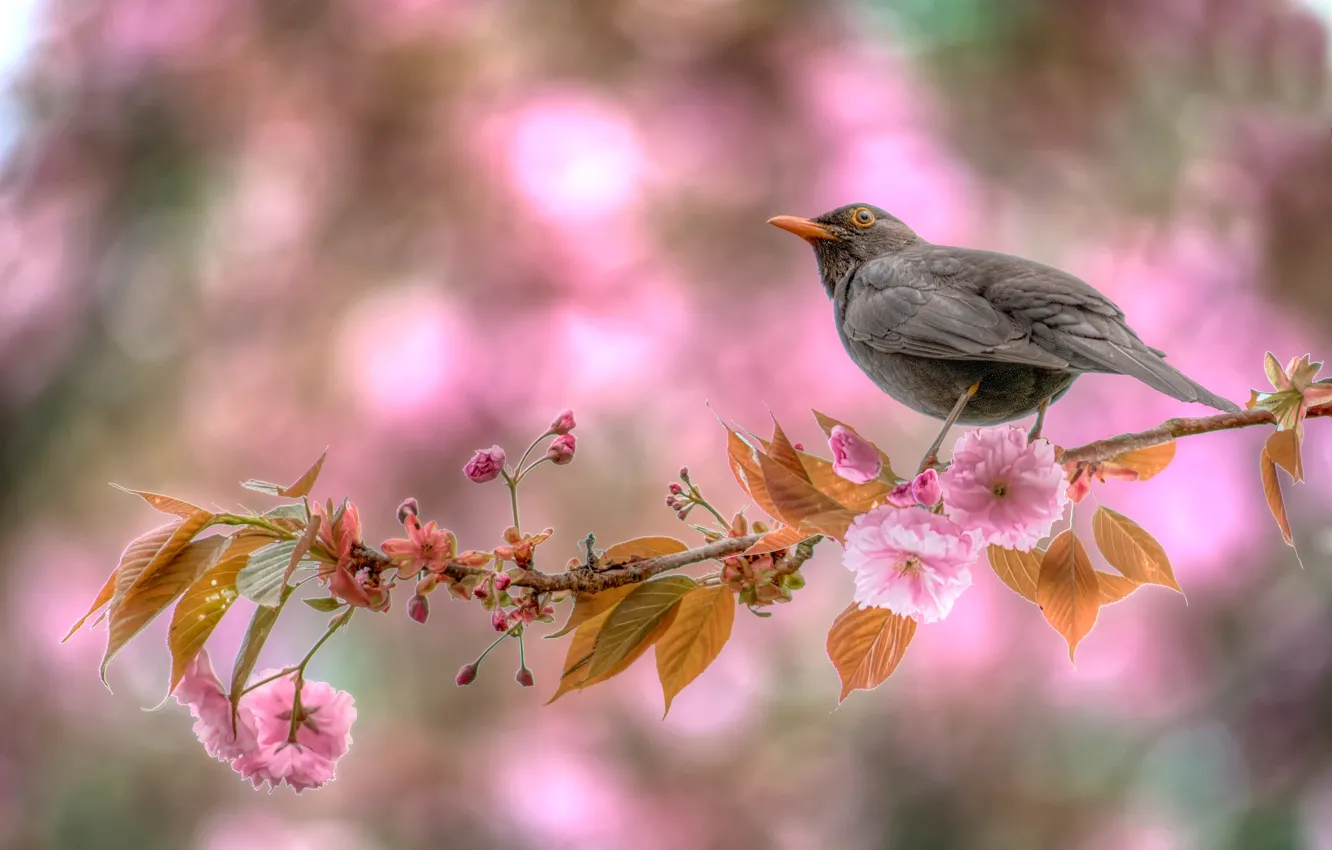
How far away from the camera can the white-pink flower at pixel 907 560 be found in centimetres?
64

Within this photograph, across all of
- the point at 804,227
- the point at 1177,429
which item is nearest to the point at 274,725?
the point at 1177,429

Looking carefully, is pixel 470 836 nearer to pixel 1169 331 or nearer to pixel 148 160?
pixel 148 160

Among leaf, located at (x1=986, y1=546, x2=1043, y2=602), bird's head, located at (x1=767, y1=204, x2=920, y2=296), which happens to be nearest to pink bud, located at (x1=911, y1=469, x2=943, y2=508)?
leaf, located at (x1=986, y1=546, x2=1043, y2=602)

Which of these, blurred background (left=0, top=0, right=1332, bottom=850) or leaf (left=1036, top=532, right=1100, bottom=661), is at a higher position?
blurred background (left=0, top=0, right=1332, bottom=850)

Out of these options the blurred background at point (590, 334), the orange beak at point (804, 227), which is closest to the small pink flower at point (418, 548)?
the orange beak at point (804, 227)

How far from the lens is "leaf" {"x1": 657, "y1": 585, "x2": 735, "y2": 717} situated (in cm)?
72

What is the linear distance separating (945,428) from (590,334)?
76.3 inches

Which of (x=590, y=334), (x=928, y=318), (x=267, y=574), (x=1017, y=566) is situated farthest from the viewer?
(x=590, y=334)

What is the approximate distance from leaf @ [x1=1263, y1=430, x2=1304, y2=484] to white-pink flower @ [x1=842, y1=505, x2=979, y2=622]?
0.63ft

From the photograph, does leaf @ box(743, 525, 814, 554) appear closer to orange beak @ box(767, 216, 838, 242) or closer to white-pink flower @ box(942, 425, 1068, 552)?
white-pink flower @ box(942, 425, 1068, 552)

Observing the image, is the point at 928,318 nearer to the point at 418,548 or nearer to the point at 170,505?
the point at 418,548

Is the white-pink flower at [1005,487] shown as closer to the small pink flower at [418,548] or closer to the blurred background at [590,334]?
the small pink flower at [418,548]

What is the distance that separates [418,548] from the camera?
642mm

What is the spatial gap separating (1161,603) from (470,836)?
169 centimetres
